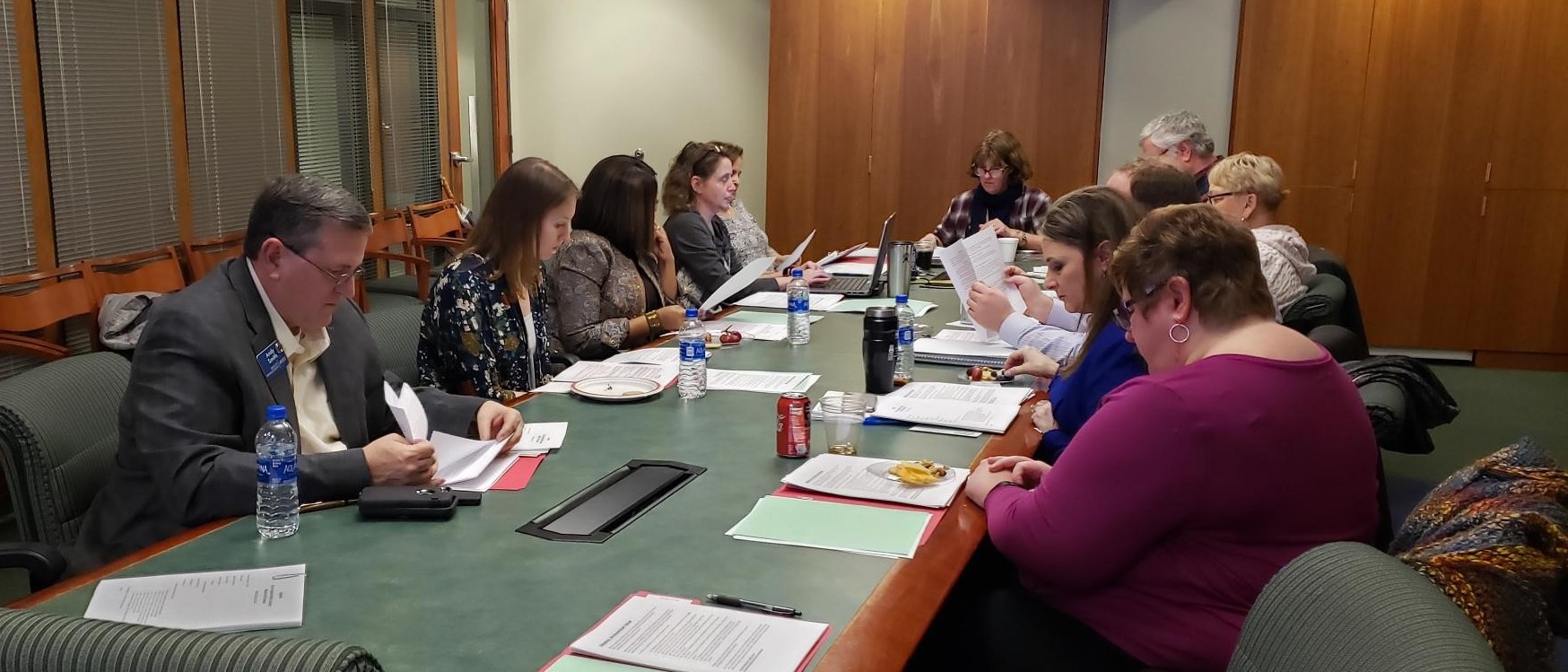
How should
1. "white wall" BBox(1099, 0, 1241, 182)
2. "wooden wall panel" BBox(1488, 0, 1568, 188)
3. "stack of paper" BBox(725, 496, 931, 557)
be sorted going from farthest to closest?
"white wall" BBox(1099, 0, 1241, 182)
"wooden wall panel" BBox(1488, 0, 1568, 188)
"stack of paper" BBox(725, 496, 931, 557)

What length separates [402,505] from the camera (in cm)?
173

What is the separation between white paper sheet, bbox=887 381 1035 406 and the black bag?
1145 millimetres

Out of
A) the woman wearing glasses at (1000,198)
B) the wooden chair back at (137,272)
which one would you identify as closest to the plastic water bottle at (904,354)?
the woman wearing glasses at (1000,198)

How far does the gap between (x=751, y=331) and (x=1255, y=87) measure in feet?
14.6

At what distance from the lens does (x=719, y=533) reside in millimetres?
1703

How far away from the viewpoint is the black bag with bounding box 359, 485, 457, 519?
5.68 ft

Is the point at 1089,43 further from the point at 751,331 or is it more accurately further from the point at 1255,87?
the point at 751,331

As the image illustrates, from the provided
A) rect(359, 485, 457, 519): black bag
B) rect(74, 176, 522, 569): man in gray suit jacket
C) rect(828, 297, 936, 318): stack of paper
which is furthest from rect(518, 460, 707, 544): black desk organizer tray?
rect(828, 297, 936, 318): stack of paper

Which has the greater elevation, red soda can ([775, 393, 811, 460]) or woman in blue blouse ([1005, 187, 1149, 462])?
woman in blue blouse ([1005, 187, 1149, 462])

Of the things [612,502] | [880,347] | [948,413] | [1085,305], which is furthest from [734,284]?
[612,502]

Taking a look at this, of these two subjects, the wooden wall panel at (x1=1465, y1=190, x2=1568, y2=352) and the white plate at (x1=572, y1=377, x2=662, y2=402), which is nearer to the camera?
the white plate at (x1=572, y1=377, x2=662, y2=402)

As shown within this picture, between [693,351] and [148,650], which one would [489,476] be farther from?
[148,650]

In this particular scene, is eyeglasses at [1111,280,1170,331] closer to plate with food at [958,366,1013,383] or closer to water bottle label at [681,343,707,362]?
plate with food at [958,366,1013,383]

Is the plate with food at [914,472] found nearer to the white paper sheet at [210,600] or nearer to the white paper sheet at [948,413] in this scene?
the white paper sheet at [948,413]
